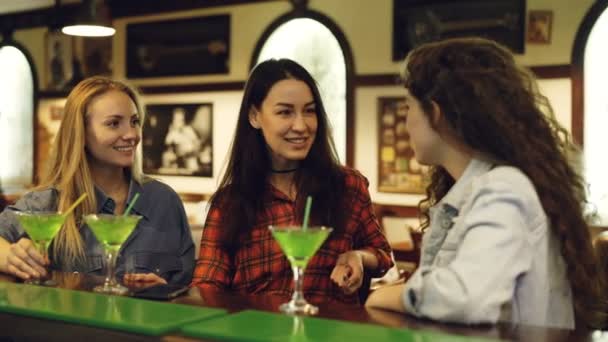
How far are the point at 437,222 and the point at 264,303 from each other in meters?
0.53

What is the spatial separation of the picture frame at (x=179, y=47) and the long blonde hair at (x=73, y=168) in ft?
17.6

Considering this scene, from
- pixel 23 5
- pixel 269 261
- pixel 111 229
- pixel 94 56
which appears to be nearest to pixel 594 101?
pixel 269 261

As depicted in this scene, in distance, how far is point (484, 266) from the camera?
1.63 metres

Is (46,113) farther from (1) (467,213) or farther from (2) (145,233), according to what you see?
(1) (467,213)

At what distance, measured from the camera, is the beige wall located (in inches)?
249

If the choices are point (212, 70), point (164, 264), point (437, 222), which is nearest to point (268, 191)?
point (164, 264)

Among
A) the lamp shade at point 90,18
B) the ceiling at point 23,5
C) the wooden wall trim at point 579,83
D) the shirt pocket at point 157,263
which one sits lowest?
the shirt pocket at point 157,263

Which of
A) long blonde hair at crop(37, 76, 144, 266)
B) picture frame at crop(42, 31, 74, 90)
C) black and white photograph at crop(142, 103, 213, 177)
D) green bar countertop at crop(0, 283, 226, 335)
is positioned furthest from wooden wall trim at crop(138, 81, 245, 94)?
green bar countertop at crop(0, 283, 226, 335)

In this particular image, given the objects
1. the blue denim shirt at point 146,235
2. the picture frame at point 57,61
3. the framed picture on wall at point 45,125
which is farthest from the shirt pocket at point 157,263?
the framed picture on wall at point 45,125

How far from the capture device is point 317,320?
1.71m

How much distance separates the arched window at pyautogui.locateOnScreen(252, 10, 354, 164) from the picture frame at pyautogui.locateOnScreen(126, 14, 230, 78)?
2.15 ft

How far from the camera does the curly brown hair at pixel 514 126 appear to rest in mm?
1802

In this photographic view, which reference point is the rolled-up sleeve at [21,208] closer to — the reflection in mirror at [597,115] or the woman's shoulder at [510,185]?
the woman's shoulder at [510,185]

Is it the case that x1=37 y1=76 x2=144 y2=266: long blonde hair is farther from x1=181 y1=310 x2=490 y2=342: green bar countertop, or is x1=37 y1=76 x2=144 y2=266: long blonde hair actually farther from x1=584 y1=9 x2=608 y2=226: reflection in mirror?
x1=584 y1=9 x2=608 y2=226: reflection in mirror
